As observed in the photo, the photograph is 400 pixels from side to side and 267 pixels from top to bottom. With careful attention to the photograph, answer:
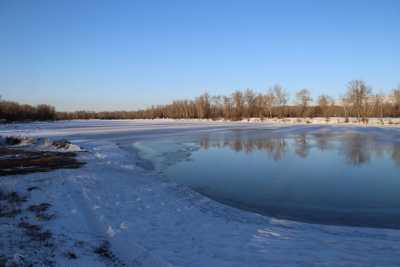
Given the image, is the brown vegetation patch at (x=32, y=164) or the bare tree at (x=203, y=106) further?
the bare tree at (x=203, y=106)

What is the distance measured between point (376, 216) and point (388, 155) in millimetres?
9477

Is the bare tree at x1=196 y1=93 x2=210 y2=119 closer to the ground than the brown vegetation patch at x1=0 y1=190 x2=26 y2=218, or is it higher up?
higher up

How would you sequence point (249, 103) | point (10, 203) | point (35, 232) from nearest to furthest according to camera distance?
point (35, 232), point (10, 203), point (249, 103)

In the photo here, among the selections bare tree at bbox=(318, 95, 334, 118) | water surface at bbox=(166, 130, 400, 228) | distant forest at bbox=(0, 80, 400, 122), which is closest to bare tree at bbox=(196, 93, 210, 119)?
distant forest at bbox=(0, 80, 400, 122)

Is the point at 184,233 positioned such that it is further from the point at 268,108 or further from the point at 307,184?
the point at 268,108

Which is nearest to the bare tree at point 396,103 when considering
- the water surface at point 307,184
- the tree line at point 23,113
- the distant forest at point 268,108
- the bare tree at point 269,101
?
the distant forest at point 268,108

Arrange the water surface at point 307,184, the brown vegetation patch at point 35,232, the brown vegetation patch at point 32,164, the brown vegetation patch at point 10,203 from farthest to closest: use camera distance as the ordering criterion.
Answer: the brown vegetation patch at point 32,164 → the water surface at point 307,184 → the brown vegetation patch at point 10,203 → the brown vegetation patch at point 35,232

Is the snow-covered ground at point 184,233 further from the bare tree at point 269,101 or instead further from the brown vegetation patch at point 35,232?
the bare tree at point 269,101

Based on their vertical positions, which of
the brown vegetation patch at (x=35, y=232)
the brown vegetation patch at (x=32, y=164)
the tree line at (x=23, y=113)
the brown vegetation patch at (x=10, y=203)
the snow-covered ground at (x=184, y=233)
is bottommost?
the snow-covered ground at (x=184, y=233)

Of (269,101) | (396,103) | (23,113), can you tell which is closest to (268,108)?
(269,101)

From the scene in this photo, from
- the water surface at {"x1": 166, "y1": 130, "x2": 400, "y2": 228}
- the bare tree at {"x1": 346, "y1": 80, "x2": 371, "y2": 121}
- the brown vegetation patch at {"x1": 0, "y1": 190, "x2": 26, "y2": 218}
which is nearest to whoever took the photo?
the brown vegetation patch at {"x1": 0, "y1": 190, "x2": 26, "y2": 218}

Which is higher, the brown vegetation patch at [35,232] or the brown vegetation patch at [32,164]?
the brown vegetation patch at [32,164]

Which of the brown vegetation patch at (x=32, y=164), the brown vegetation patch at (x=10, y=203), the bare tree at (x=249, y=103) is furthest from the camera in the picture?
the bare tree at (x=249, y=103)

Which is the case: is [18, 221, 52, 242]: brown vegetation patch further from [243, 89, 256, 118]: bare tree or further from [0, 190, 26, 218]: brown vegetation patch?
[243, 89, 256, 118]: bare tree
